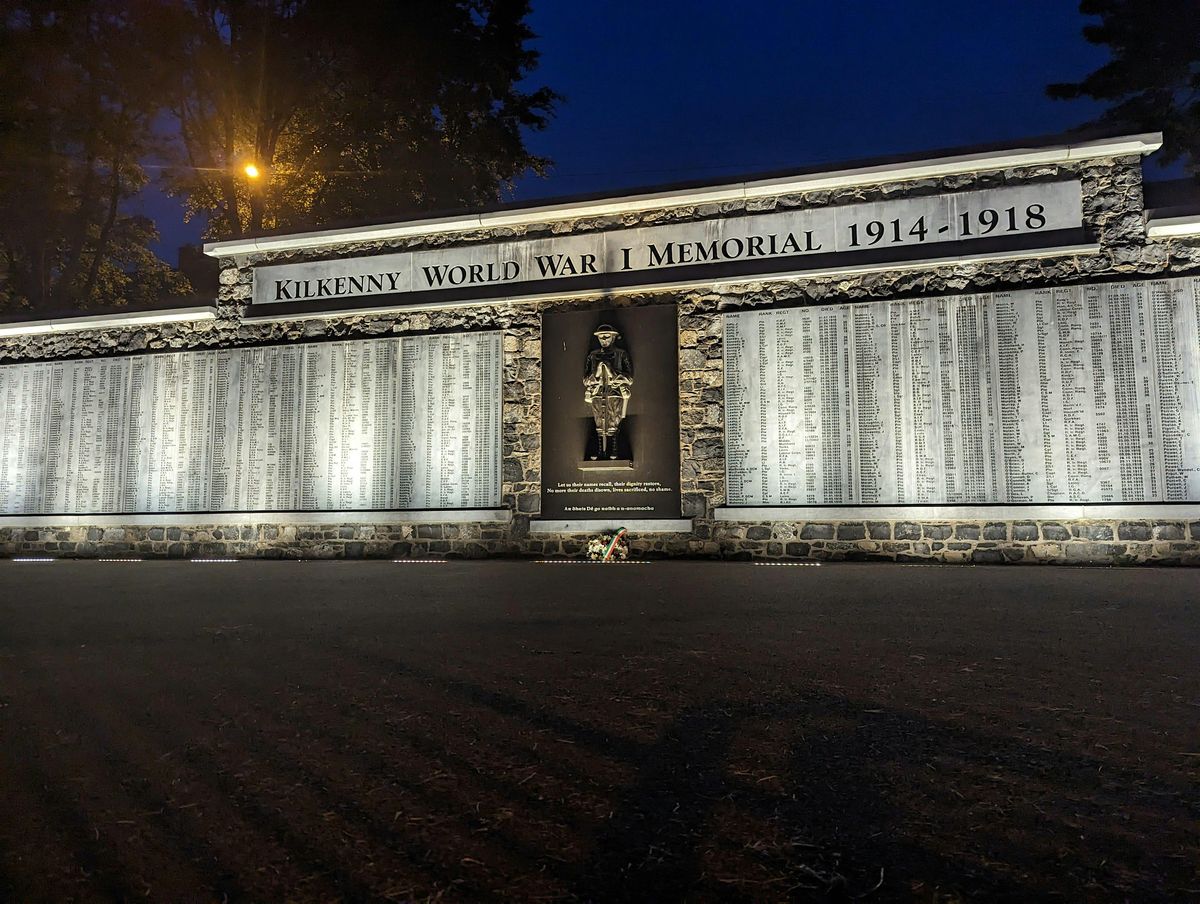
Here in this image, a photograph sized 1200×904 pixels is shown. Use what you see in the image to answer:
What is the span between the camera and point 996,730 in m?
2.38

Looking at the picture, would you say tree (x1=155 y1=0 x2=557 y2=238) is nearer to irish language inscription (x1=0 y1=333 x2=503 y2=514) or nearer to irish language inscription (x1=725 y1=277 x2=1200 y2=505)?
irish language inscription (x1=0 y1=333 x2=503 y2=514)

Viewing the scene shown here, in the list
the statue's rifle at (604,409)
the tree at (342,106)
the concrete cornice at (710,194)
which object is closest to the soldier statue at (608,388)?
the statue's rifle at (604,409)

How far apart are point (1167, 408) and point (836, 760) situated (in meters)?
8.17

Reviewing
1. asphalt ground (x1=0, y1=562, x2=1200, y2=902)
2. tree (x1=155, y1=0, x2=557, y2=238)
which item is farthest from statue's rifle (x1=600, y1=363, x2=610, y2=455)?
tree (x1=155, y1=0, x2=557, y2=238)

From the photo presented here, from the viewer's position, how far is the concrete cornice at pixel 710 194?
28.6ft

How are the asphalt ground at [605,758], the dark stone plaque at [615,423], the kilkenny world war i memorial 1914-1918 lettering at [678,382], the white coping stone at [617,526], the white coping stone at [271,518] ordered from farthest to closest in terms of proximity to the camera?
the white coping stone at [271,518] < the dark stone plaque at [615,423] < the white coping stone at [617,526] < the kilkenny world war i memorial 1914-1918 lettering at [678,382] < the asphalt ground at [605,758]

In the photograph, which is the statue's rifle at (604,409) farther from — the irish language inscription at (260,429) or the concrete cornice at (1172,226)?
the concrete cornice at (1172,226)

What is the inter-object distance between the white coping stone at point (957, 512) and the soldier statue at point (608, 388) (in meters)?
1.67

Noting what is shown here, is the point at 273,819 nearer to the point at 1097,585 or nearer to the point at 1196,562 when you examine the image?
the point at 1097,585

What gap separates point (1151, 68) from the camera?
59.5 ft

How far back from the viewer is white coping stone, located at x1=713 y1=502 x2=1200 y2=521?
809cm

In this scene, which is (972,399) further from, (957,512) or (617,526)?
(617,526)

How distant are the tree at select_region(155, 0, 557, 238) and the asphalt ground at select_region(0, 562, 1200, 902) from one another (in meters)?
16.4

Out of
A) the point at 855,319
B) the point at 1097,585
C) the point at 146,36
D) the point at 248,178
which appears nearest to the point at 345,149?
the point at 248,178
